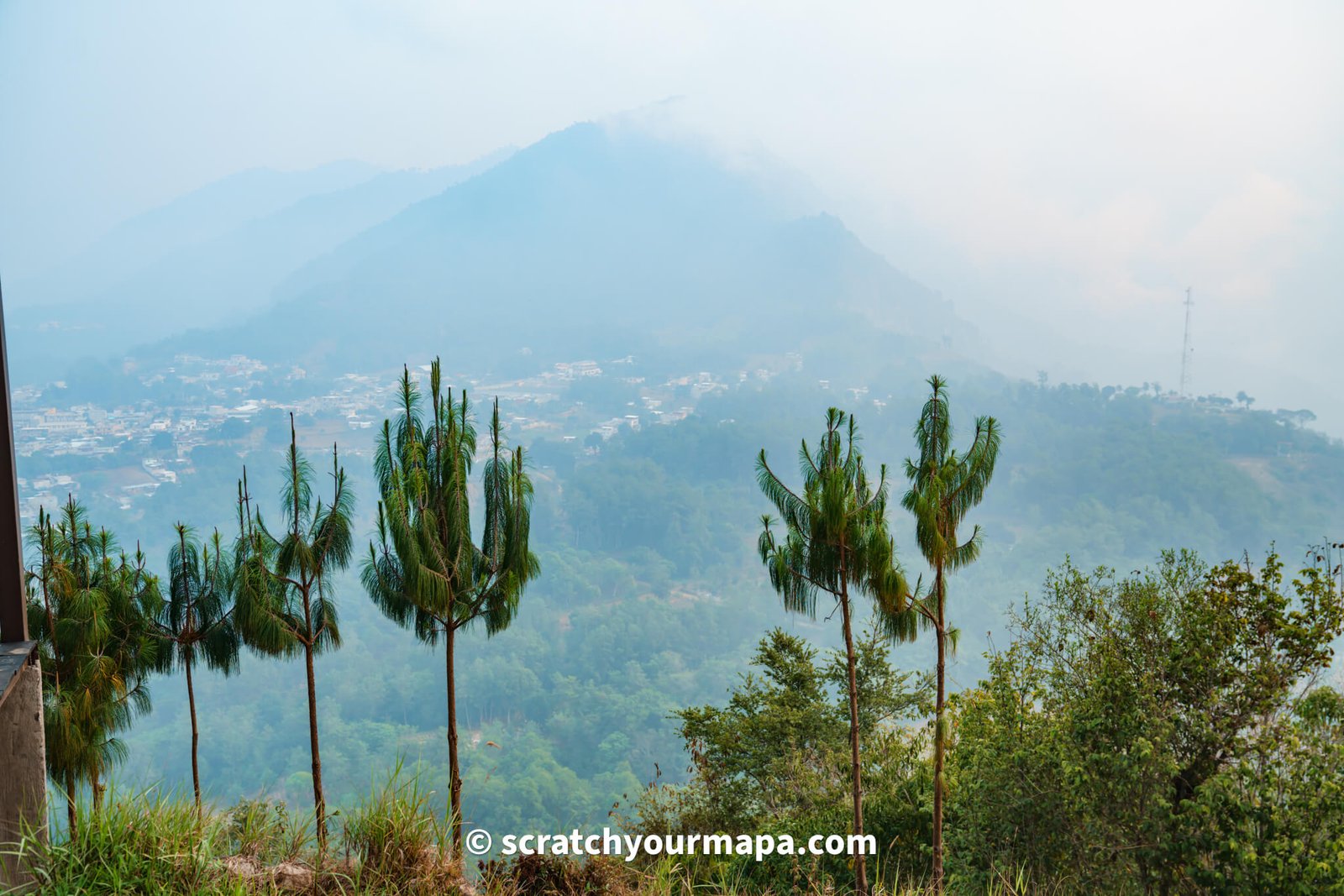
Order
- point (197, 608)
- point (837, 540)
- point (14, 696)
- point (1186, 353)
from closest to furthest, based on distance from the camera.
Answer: point (14, 696)
point (837, 540)
point (197, 608)
point (1186, 353)

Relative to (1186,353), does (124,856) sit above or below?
below

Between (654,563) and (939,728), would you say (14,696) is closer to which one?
(939,728)

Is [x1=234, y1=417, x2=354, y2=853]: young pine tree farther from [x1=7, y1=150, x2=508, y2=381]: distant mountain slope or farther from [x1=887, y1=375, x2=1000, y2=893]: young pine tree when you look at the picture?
[x1=7, y1=150, x2=508, y2=381]: distant mountain slope

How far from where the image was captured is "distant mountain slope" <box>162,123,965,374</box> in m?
75.6

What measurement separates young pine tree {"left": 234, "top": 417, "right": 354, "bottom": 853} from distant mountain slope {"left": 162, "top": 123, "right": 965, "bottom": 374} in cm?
6812

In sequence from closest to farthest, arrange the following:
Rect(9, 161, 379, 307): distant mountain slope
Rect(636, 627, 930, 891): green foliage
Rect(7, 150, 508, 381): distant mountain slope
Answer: Rect(636, 627, 930, 891): green foliage → Rect(7, 150, 508, 381): distant mountain slope → Rect(9, 161, 379, 307): distant mountain slope

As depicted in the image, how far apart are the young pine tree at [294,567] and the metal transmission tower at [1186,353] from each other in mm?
70755

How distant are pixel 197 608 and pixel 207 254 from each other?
95.4m

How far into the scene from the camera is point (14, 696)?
2.61 meters

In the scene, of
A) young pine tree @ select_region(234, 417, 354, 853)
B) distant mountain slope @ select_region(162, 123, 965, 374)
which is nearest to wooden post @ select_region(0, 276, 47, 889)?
young pine tree @ select_region(234, 417, 354, 853)

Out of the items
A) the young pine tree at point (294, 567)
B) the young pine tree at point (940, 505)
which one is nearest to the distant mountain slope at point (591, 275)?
the young pine tree at point (294, 567)

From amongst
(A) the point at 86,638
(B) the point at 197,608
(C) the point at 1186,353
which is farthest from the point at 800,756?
(C) the point at 1186,353

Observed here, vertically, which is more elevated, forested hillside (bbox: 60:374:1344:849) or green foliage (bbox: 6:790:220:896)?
green foliage (bbox: 6:790:220:896)

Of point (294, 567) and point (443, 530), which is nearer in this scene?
point (443, 530)
